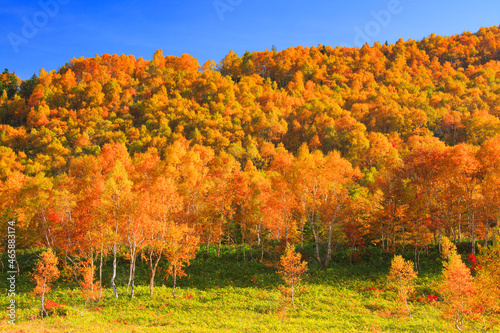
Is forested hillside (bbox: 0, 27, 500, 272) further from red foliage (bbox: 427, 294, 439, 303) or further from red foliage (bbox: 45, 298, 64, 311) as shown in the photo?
red foliage (bbox: 427, 294, 439, 303)

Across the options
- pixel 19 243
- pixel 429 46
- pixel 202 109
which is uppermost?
pixel 429 46

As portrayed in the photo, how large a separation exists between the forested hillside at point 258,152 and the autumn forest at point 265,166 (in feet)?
1.11

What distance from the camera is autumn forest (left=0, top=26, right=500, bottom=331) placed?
90.8 ft

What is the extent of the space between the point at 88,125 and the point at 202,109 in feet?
115

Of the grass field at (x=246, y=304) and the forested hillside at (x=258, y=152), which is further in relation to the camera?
the forested hillside at (x=258, y=152)

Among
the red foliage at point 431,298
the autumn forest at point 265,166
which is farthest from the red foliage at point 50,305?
the red foliage at point 431,298

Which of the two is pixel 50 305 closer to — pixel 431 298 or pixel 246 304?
pixel 246 304

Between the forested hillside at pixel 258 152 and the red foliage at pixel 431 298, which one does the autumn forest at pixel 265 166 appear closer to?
the forested hillside at pixel 258 152

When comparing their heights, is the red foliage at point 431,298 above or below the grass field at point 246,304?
above

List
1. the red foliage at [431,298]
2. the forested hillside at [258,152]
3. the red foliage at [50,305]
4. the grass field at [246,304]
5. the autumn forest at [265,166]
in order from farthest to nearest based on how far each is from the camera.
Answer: the forested hillside at [258,152]
the autumn forest at [265,166]
the red foliage at [431,298]
the red foliage at [50,305]
the grass field at [246,304]

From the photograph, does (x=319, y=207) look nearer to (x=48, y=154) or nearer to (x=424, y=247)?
(x=424, y=247)

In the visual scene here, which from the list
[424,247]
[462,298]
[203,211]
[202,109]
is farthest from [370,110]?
[462,298]

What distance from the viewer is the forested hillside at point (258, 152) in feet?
98.7

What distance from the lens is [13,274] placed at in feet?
106
